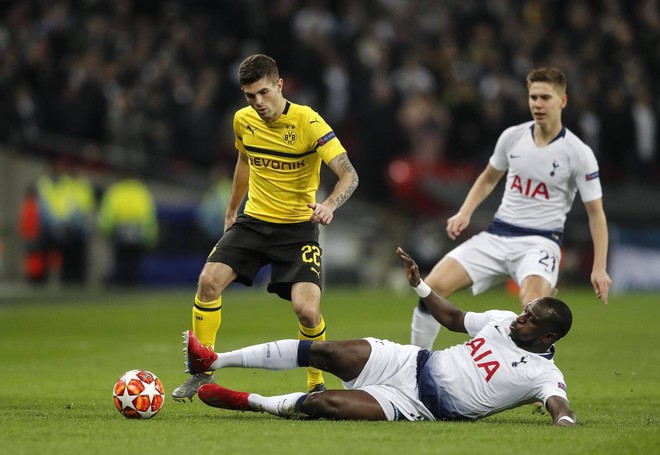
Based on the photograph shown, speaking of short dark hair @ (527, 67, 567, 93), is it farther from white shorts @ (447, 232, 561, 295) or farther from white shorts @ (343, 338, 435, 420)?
white shorts @ (343, 338, 435, 420)

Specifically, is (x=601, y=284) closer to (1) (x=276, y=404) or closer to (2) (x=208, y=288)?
(1) (x=276, y=404)

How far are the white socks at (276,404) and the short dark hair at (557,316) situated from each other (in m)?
1.63

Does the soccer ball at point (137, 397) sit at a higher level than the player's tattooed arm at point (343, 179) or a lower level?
lower

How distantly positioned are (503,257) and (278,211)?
1.96 metres

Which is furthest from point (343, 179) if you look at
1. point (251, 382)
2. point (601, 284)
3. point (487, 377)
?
point (251, 382)

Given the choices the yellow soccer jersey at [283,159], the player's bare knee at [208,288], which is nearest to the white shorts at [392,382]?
the player's bare knee at [208,288]

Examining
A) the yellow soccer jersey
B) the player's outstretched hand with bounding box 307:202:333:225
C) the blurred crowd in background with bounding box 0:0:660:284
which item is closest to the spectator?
the blurred crowd in background with bounding box 0:0:660:284

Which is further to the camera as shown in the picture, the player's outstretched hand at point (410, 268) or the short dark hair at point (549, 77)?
the short dark hair at point (549, 77)

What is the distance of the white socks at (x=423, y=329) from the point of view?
31.5 feet

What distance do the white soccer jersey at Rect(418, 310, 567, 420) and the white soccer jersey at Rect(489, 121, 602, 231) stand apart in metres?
2.04

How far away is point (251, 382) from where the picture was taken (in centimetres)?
1050

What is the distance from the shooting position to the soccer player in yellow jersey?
8758 mm

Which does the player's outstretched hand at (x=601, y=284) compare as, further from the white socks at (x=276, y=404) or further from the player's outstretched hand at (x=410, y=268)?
the white socks at (x=276, y=404)

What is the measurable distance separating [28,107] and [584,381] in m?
15.7
